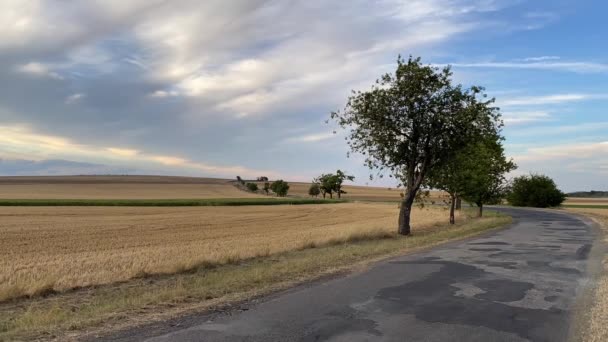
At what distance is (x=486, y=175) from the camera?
4012cm

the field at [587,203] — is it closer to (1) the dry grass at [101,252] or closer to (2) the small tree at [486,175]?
(2) the small tree at [486,175]

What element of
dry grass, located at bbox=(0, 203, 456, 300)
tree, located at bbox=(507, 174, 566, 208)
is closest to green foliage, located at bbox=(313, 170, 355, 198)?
tree, located at bbox=(507, 174, 566, 208)

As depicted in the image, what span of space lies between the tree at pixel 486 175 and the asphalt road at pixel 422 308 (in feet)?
70.7

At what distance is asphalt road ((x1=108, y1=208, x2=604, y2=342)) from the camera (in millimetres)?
6832

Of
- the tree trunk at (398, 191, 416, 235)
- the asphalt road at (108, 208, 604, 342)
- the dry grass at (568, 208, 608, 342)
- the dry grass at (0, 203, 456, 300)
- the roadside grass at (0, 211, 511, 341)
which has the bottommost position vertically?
the dry grass at (0, 203, 456, 300)

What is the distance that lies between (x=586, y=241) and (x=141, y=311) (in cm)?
1919

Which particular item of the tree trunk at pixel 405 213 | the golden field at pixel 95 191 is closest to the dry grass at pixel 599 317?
the tree trunk at pixel 405 213

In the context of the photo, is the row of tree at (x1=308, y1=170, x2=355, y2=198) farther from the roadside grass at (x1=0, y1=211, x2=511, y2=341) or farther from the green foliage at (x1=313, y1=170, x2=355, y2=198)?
the roadside grass at (x1=0, y1=211, x2=511, y2=341)

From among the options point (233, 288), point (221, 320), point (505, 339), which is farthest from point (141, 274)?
point (505, 339)

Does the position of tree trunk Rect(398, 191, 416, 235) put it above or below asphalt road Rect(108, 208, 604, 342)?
above

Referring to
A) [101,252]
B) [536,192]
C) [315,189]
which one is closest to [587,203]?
[536,192]

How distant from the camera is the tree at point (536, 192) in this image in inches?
3426

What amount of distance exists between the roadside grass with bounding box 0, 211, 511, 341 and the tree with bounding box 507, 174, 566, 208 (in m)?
80.2

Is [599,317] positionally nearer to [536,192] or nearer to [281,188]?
[536,192]
